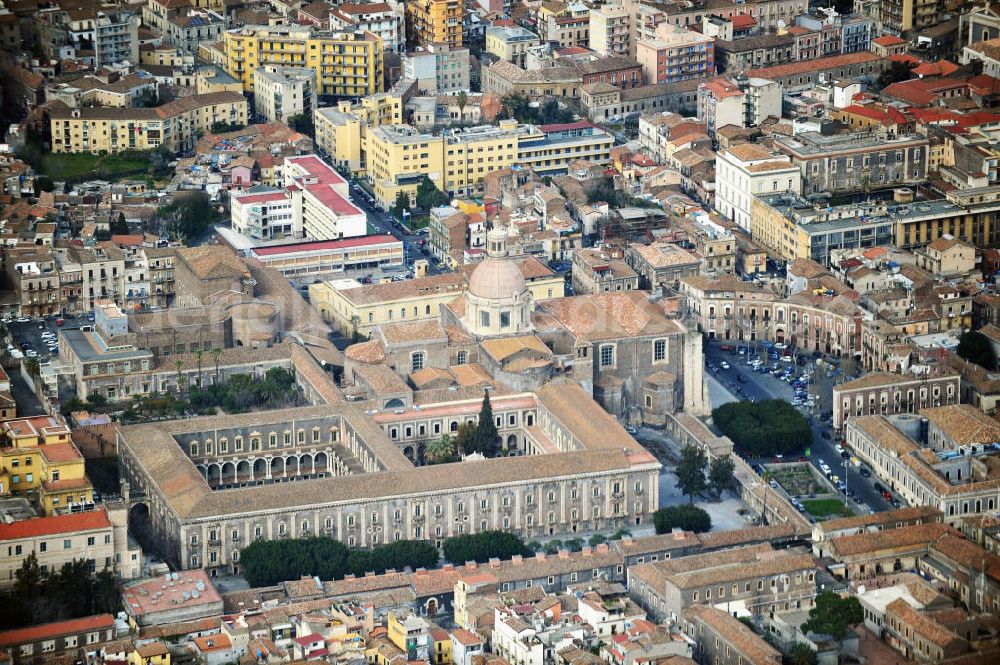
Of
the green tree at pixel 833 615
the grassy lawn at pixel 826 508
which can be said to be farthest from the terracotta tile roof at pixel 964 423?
the green tree at pixel 833 615

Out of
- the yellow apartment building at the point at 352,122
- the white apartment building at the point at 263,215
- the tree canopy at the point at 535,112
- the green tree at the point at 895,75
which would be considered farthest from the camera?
the green tree at the point at 895,75

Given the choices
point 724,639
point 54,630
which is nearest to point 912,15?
point 724,639

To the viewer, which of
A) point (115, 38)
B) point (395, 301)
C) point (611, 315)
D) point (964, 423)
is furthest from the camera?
point (115, 38)

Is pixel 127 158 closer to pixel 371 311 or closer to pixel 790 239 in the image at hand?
pixel 371 311

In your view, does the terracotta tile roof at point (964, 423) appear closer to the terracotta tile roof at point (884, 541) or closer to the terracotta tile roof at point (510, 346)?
the terracotta tile roof at point (884, 541)

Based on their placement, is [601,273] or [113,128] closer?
[601,273]

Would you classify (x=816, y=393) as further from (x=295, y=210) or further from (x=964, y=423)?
(x=295, y=210)

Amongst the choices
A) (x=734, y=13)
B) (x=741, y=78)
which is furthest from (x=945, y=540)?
(x=734, y=13)
